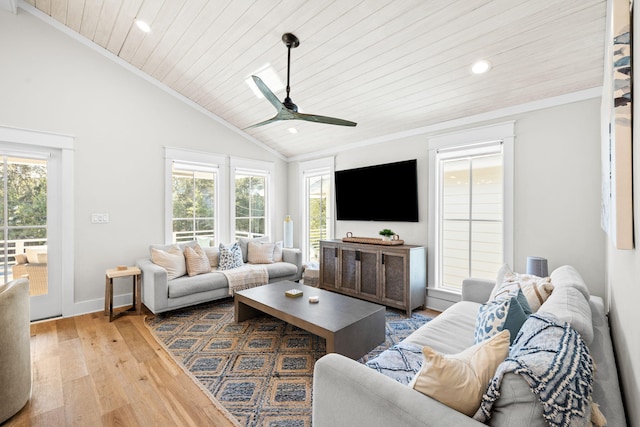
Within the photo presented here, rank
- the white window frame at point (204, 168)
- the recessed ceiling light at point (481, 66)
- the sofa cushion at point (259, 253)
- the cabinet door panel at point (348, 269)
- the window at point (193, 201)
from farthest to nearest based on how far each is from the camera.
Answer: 1. the sofa cushion at point (259, 253)
2. the window at point (193, 201)
3. the white window frame at point (204, 168)
4. the cabinet door panel at point (348, 269)
5. the recessed ceiling light at point (481, 66)

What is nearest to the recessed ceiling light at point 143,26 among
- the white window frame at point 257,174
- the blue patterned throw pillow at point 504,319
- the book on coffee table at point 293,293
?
the white window frame at point 257,174

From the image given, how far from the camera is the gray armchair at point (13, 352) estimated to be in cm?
179

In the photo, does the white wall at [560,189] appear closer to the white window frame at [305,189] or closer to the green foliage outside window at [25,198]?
the white window frame at [305,189]

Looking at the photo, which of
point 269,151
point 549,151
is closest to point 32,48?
point 269,151

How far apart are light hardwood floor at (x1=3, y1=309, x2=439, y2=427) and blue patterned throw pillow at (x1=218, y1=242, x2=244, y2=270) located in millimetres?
1306

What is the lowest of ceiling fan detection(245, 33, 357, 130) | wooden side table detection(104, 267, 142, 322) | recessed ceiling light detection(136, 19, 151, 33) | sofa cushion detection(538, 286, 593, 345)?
wooden side table detection(104, 267, 142, 322)

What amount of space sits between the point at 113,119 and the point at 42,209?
4.50 ft

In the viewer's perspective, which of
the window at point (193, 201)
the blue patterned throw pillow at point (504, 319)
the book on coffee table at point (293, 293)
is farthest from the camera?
the window at point (193, 201)

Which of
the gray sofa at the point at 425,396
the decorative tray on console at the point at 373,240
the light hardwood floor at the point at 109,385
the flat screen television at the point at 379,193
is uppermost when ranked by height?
the flat screen television at the point at 379,193

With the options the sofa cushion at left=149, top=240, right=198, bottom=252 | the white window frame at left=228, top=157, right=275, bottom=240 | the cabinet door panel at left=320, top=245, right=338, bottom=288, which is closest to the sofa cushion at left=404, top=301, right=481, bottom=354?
the cabinet door panel at left=320, top=245, right=338, bottom=288

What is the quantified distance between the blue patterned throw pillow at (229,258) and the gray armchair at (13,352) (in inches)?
91.8

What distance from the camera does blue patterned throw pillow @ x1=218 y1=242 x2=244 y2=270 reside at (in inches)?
168

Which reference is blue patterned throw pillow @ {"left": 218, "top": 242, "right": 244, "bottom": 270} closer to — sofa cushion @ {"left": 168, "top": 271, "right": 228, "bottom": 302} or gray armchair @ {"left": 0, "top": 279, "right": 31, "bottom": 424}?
sofa cushion @ {"left": 168, "top": 271, "right": 228, "bottom": 302}

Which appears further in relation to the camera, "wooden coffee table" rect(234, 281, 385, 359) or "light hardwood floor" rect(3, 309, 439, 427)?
"wooden coffee table" rect(234, 281, 385, 359)
